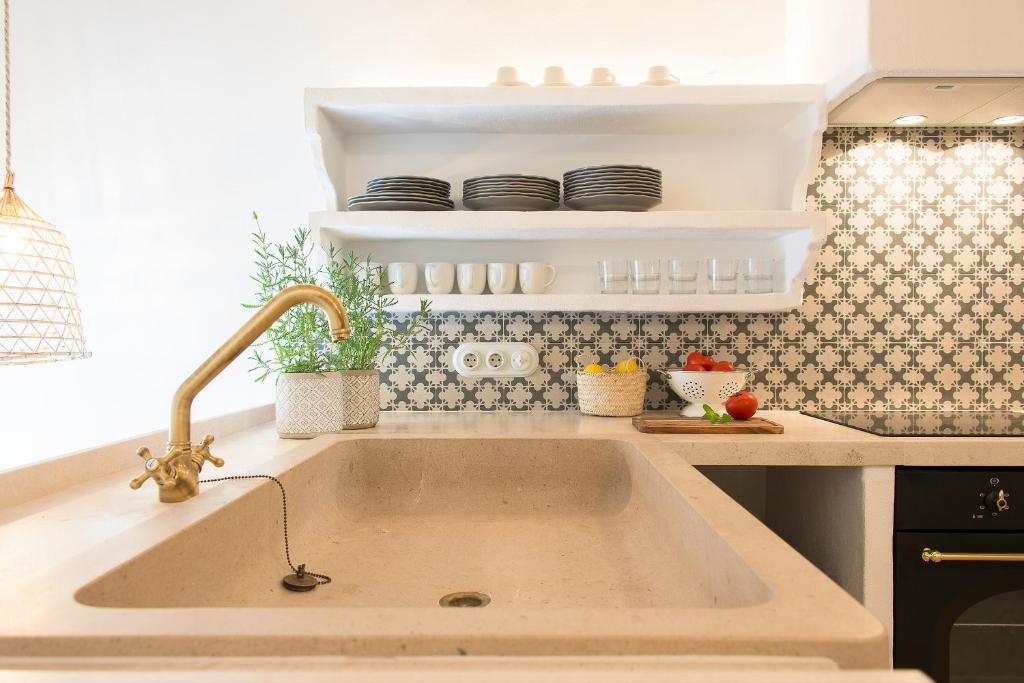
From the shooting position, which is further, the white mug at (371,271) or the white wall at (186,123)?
the white wall at (186,123)

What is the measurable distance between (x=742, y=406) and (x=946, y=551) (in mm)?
497

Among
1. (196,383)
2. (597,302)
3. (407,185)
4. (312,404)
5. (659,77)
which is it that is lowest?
(312,404)

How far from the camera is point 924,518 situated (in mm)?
A: 1367

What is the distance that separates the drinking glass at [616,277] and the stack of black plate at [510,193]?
0.24 m

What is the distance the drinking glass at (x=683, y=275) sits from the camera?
179cm

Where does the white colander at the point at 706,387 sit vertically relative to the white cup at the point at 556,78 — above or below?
below

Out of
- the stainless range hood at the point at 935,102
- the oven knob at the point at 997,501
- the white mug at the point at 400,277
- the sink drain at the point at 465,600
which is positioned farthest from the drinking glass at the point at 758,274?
the sink drain at the point at 465,600

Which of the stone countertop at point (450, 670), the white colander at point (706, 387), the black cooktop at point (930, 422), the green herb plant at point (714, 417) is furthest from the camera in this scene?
the white colander at point (706, 387)

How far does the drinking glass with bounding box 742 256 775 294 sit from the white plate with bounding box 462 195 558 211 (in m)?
0.56

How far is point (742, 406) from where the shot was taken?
1597 millimetres

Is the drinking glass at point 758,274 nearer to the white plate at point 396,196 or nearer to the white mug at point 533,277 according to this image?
the white mug at point 533,277

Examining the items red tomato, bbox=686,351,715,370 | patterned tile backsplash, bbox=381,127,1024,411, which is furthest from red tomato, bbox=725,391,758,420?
patterned tile backsplash, bbox=381,127,1024,411

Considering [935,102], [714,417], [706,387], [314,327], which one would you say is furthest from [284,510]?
[935,102]

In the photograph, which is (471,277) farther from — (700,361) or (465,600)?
(465,600)
